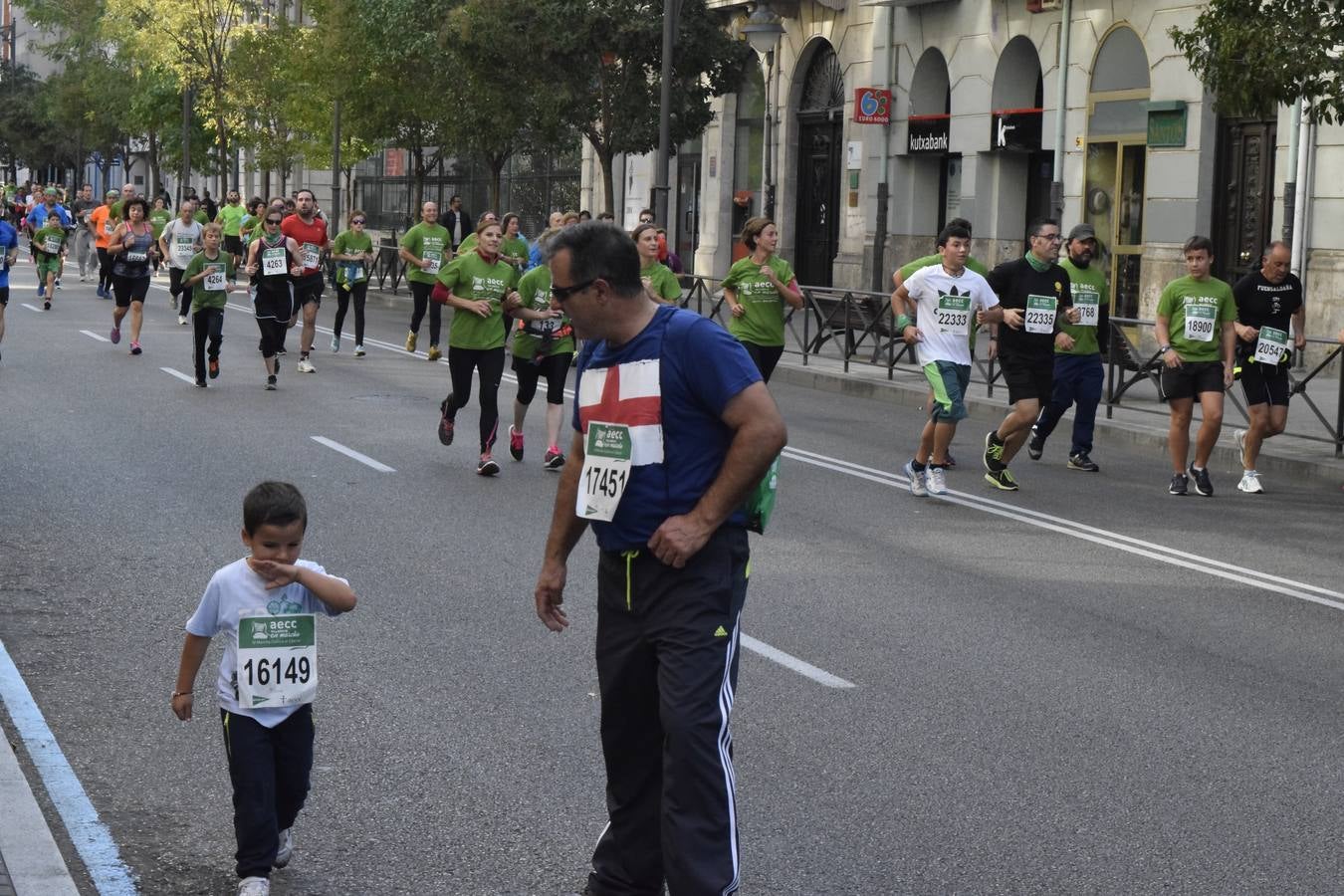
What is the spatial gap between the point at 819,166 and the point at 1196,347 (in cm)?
2264

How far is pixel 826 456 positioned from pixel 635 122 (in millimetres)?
17835

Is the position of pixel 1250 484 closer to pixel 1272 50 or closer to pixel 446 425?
pixel 1272 50

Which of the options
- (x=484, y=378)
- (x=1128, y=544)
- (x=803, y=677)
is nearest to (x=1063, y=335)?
(x=1128, y=544)

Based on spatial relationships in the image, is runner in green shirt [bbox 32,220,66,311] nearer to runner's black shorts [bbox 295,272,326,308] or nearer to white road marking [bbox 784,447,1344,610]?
runner's black shorts [bbox 295,272,326,308]

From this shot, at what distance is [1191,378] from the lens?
13.6 metres

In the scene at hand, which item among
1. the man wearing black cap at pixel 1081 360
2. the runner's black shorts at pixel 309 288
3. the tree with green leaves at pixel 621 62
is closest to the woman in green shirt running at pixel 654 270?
the man wearing black cap at pixel 1081 360

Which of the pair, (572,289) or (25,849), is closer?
(572,289)

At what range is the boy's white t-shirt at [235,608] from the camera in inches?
194

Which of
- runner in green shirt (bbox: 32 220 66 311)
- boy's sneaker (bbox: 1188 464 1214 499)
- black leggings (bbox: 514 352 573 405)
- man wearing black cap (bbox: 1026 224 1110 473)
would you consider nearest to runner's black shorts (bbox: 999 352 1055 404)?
man wearing black cap (bbox: 1026 224 1110 473)

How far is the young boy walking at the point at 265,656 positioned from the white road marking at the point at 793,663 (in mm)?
2879

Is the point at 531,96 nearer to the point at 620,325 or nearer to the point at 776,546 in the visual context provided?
the point at 776,546

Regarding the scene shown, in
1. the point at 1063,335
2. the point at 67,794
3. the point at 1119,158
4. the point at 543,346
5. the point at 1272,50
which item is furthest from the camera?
the point at 1119,158

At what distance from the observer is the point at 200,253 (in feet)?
61.5

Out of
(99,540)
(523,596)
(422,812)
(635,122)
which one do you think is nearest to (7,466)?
(99,540)
